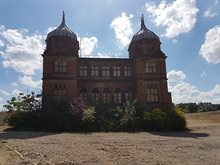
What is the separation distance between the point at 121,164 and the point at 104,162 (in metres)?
0.84

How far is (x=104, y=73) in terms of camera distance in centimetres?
4028

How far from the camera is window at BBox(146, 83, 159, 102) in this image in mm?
38375

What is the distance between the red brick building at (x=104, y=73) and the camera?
3719 cm

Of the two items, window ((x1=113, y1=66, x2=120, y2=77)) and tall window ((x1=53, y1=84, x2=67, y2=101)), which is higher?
window ((x1=113, y1=66, x2=120, y2=77))

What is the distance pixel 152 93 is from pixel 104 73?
26.0 ft

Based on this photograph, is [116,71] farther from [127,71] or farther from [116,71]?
[127,71]

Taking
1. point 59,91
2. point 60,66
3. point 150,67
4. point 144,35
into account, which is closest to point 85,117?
point 59,91

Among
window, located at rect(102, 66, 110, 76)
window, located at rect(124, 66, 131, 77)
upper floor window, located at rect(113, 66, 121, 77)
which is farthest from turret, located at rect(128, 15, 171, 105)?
window, located at rect(102, 66, 110, 76)

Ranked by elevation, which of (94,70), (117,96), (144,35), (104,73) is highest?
(144,35)

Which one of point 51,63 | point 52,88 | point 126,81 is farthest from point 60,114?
point 126,81

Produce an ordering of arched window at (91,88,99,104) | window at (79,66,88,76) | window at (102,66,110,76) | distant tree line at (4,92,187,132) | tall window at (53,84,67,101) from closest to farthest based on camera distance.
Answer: distant tree line at (4,92,187,132) → tall window at (53,84,67,101) → arched window at (91,88,99,104) → window at (79,66,88,76) → window at (102,66,110,76)

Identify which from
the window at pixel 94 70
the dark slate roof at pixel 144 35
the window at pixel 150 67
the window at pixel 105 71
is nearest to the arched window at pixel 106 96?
the window at pixel 105 71

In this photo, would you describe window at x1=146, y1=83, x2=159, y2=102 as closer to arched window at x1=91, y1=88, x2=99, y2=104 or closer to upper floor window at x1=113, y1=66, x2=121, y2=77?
upper floor window at x1=113, y1=66, x2=121, y2=77

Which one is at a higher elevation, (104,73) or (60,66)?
(60,66)
